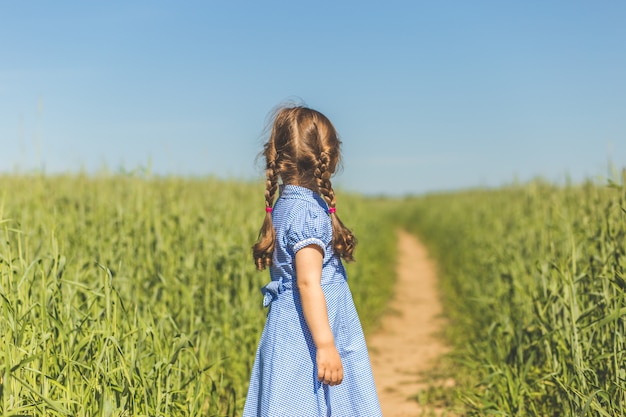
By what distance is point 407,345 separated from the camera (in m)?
7.33

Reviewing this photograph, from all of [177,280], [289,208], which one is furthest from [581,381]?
[177,280]

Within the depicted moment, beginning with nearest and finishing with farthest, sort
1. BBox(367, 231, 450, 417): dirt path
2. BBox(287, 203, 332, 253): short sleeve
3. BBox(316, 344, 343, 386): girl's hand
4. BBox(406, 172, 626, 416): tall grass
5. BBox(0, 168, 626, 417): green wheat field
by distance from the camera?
BBox(316, 344, 343, 386): girl's hand < BBox(287, 203, 332, 253): short sleeve < BBox(0, 168, 626, 417): green wheat field < BBox(406, 172, 626, 416): tall grass < BBox(367, 231, 450, 417): dirt path

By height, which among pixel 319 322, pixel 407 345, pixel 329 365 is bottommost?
pixel 407 345

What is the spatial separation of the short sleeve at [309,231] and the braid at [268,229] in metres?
0.11

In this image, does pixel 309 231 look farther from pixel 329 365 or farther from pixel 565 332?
pixel 565 332

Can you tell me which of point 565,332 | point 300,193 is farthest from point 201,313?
point 565,332

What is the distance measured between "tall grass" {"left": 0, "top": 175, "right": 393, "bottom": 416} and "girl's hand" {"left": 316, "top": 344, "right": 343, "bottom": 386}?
77 centimetres

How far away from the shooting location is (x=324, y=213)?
2807mm

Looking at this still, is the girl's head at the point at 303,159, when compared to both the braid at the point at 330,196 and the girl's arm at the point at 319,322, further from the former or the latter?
the girl's arm at the point at 319,322

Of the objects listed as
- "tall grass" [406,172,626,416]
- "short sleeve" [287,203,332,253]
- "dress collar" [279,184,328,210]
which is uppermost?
"dress collar" [279,184,328,210]

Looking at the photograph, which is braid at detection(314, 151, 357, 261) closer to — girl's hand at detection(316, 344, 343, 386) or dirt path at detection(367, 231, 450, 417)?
girl's hand at detection(316, 344, 343, 386)

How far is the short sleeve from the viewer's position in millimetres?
2666

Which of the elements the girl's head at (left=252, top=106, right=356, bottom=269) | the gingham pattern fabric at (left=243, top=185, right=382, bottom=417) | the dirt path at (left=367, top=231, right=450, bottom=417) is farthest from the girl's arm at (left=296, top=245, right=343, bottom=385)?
the dirt path at (left=367, top=231, right=450, bottom=417)

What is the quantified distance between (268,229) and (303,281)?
359 millimetres
